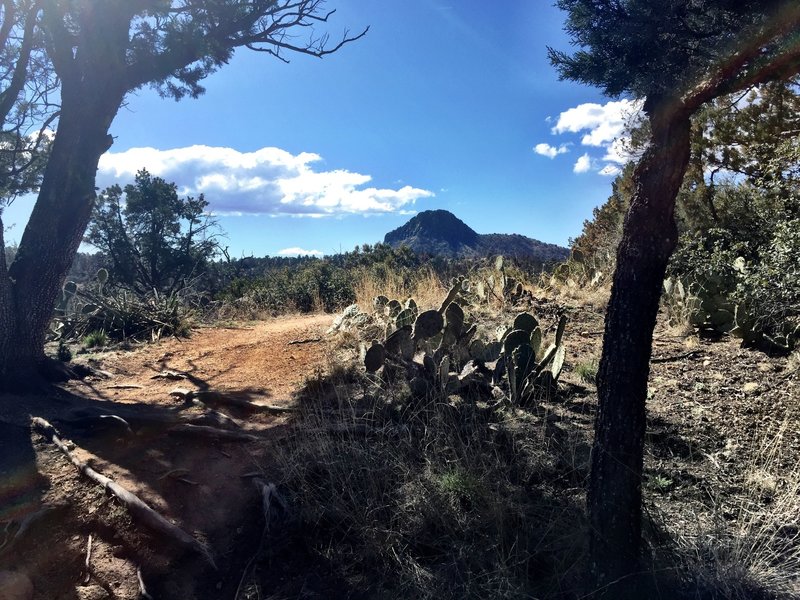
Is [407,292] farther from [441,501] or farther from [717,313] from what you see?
[441,501]

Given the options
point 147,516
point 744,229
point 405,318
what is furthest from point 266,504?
point 744,229

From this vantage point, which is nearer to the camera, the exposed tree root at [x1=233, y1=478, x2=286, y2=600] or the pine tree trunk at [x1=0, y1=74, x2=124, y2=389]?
the exposed tree root at [x1=233, y1=478, x2=286, y2=600]

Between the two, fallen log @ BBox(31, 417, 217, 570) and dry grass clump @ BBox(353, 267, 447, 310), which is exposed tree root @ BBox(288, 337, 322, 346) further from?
fallen log @ BBox(31, 417, 217, 570)

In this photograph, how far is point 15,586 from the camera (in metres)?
2.87

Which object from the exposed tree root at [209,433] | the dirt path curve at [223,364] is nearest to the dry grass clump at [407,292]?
the dirt path curve at [223,364]

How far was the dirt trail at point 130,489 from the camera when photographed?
3061 mm

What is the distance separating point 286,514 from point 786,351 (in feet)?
15.0

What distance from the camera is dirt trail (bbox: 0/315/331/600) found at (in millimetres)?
3061

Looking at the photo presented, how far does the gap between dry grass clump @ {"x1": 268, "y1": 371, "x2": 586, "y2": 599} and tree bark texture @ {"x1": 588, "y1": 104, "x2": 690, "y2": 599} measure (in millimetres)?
260

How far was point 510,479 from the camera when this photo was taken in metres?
3.51

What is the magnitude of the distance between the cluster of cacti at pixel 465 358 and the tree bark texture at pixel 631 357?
179cm

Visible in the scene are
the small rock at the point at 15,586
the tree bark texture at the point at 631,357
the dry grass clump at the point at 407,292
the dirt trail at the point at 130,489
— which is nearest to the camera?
the tree bark texture at the point at 631,357

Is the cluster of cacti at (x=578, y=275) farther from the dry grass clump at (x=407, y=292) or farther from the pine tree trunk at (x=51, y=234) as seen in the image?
the pine tree trunk at (x=51, y=234)

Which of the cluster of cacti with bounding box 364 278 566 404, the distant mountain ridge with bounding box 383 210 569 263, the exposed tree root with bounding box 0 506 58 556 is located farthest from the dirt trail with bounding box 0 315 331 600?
the distant mountain ridge with bounding box 383 210 569 263
